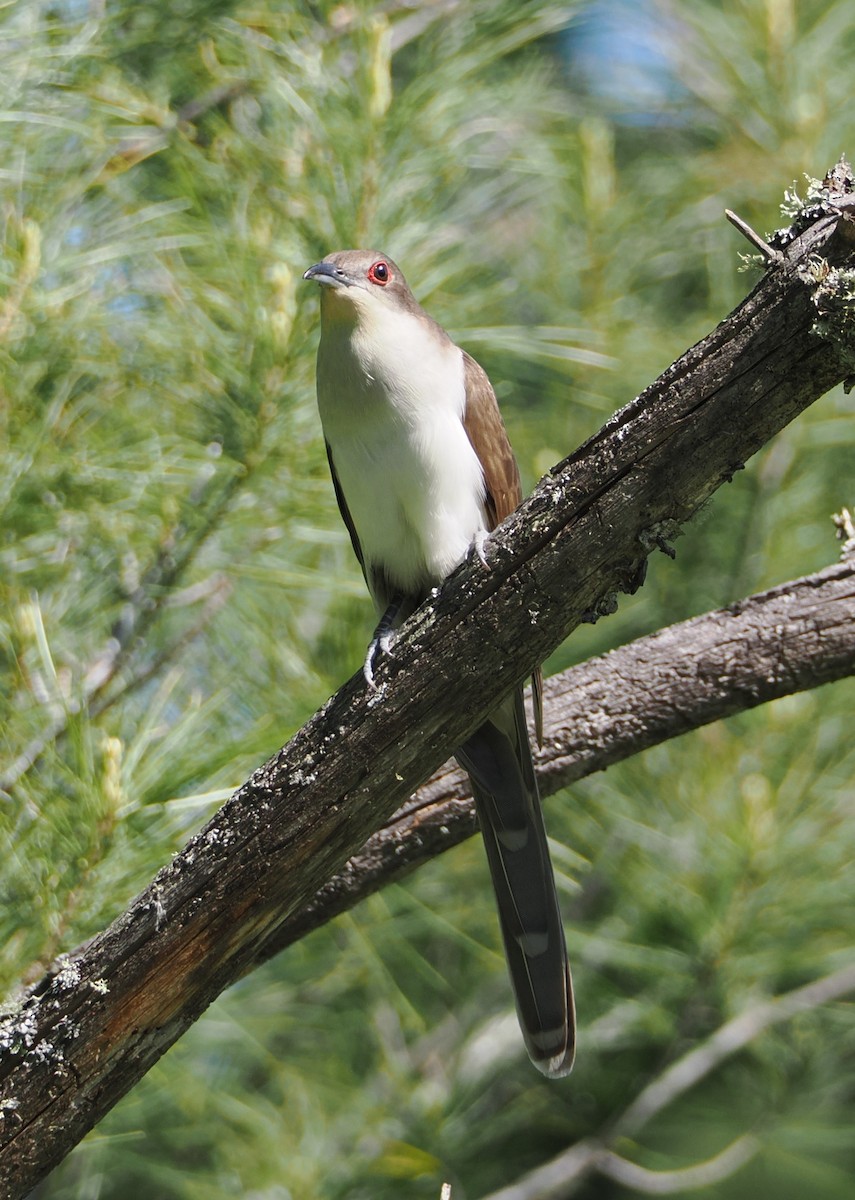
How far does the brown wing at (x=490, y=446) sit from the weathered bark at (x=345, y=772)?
2.89 feet

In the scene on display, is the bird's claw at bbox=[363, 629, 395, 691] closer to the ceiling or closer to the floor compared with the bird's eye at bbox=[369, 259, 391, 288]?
closer to the floor

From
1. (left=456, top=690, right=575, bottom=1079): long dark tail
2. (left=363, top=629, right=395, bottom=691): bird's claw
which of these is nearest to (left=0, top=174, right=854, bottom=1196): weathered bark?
(left=363, top=629, right=395, bottom=691): bird's claw

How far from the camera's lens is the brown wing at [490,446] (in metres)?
3.25

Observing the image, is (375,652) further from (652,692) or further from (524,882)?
(524,882)

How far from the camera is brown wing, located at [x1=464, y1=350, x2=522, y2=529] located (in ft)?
10.7

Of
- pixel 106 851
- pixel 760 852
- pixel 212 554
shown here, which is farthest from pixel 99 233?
pixel 760 852

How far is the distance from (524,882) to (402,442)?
1.07 meters

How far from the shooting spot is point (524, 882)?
10.6ft

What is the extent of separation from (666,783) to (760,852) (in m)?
0.50

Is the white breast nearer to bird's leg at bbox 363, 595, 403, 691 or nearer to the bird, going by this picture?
the bird

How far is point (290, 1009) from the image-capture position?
14.6ft

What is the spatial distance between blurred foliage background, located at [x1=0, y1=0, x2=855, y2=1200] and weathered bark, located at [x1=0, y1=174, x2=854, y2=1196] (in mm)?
388

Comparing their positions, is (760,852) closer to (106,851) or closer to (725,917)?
(725,917)

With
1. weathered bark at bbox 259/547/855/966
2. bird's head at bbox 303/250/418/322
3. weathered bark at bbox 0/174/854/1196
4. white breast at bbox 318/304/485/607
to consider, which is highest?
bird's head at bbox 303/250/418/322
